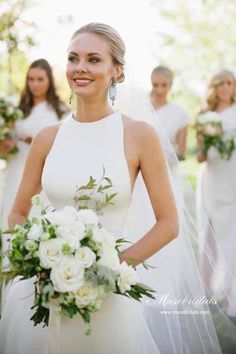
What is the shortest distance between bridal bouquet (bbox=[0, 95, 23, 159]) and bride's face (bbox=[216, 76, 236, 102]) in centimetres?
234

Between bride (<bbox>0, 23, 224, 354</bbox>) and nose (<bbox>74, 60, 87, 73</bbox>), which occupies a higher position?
nose (<bbox>74, 60, 87, 73</bbox>)

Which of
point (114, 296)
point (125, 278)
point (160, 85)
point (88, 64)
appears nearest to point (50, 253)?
point (125, 278)

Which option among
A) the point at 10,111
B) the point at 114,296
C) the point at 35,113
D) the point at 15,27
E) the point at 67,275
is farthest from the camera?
the point at 15,27

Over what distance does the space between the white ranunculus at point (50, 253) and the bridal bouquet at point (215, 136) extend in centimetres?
518

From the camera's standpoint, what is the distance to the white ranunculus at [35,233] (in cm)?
282

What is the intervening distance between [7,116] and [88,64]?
186 inches

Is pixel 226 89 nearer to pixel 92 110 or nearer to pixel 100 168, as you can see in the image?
pixel 92 110

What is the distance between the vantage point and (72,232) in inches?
111

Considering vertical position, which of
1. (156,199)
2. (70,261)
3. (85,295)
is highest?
(156,199)

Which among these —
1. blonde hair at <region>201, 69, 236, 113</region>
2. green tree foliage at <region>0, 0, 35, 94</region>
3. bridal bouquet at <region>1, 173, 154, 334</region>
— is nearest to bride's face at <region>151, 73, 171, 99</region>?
blonde hair at <region>201, 69, 236, 113</region>

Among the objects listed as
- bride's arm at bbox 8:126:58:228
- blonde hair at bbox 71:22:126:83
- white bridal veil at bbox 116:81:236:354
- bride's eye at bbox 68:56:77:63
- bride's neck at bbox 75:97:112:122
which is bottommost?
white bridal veil at bbox 116:81:236:354

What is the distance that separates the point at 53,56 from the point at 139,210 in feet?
28.1

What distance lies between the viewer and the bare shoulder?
3.45 m

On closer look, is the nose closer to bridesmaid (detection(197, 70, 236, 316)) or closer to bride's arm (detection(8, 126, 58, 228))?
bride's arm (detection(8, 126, 58, 228))
